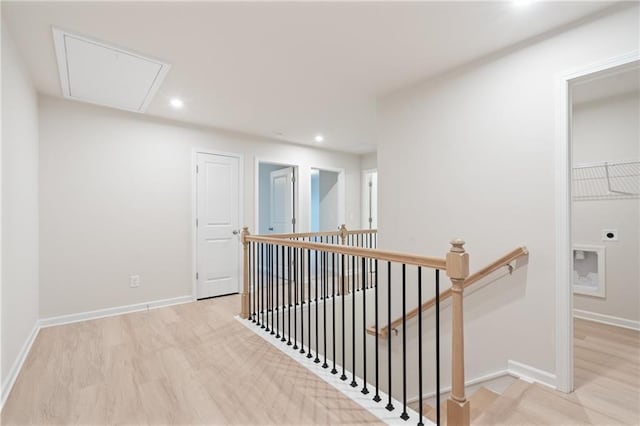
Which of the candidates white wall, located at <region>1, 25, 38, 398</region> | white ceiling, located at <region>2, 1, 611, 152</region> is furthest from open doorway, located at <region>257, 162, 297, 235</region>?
white wall, located at <region>1, 25, 38, 398</region>

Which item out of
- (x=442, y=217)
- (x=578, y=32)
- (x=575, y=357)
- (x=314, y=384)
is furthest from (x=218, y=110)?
(x=575, y=357)

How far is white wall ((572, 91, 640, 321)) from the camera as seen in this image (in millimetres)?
2928

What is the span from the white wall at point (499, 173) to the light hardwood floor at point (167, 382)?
129 centimetres

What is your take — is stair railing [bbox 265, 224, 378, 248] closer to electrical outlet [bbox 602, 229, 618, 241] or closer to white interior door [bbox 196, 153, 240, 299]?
white interior door [bbox 196, 153, 240, 299]

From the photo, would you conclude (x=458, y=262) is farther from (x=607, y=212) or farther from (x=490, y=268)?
(x=607, y=212)

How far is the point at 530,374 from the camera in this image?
209 cm

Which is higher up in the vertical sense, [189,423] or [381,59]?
[381,59]

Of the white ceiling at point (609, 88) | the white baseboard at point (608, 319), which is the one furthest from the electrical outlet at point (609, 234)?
the white ceiling at point (609, 88)

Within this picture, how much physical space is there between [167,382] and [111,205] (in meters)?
2.29

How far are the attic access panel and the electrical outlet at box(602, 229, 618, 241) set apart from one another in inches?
175

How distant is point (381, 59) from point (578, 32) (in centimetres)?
127

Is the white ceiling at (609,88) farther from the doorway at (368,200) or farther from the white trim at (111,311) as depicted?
the white trim at (111,311)

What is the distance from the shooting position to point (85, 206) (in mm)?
3275

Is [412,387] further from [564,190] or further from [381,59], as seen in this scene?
[381,59]
